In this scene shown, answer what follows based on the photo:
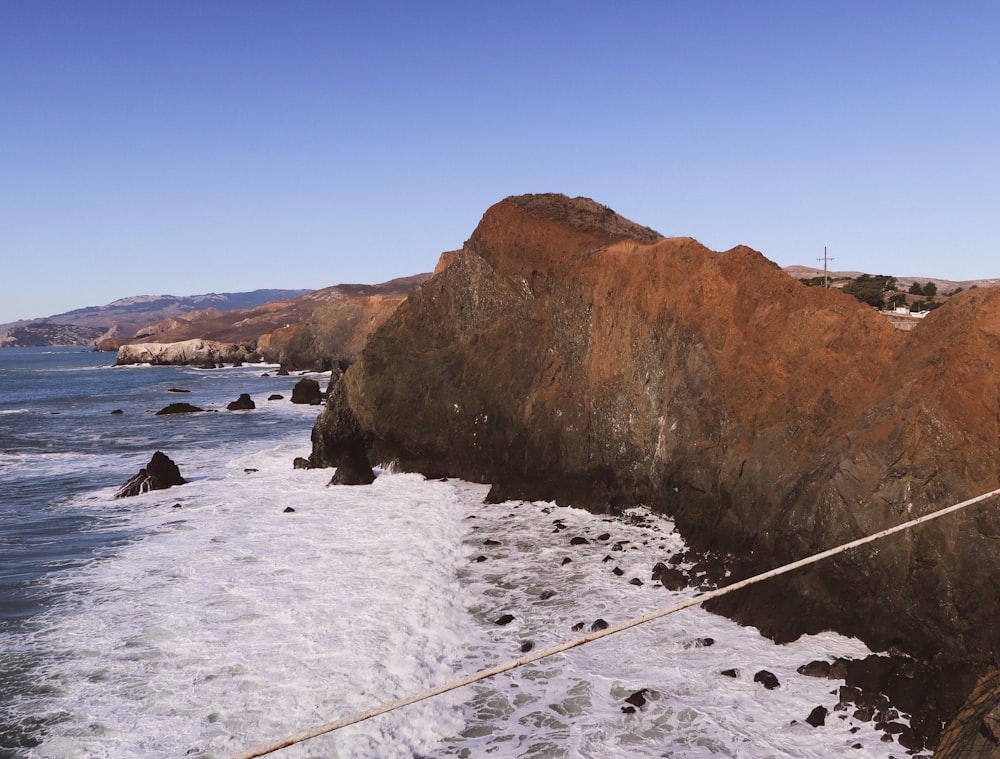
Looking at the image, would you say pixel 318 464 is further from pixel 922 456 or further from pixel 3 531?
pixel 922 456

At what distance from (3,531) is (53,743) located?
12.0 m

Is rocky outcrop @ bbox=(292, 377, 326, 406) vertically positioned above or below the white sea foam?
above

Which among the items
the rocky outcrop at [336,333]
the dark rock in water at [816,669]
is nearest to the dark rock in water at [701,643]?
the dark rock in water at [816,669]

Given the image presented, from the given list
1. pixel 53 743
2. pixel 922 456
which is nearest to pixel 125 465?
pixel 53 743

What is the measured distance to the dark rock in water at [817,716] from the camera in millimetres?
7668

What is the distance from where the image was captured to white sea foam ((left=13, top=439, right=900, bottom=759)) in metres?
7.85

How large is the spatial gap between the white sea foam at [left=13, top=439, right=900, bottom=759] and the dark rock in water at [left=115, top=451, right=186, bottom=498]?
5.27 metres

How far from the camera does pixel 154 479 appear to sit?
21.6m

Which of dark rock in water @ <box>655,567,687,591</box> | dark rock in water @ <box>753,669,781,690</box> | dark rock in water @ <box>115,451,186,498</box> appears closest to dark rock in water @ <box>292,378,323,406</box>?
dark rock in water @ <box>115,451,186,498</box>

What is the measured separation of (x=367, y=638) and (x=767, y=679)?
5499 millimetres

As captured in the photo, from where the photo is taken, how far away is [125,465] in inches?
1059

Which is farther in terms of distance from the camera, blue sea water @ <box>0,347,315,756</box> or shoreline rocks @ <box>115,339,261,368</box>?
shoreline rocks @ <box>115,339,261,368</box>

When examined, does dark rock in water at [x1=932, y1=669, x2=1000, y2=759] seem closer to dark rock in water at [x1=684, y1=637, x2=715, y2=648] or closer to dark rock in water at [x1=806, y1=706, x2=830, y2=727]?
dark rock in water at [x1=806, y1=706, x2=830, y2=727]

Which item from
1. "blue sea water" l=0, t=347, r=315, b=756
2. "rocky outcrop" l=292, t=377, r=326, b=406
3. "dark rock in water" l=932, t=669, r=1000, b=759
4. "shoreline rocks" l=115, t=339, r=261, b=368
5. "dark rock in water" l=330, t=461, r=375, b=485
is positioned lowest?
"blue sea water" l=0, t=347, r=315, b=756
